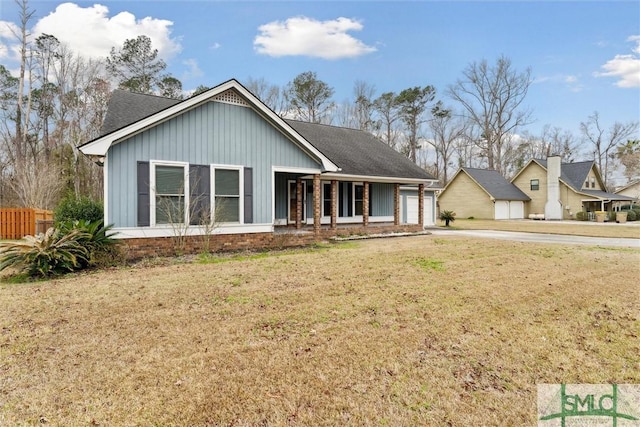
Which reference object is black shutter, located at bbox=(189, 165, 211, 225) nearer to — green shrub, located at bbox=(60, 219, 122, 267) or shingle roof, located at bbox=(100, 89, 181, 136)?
green shrub, located at bbox=(60, 219, 122, 267)

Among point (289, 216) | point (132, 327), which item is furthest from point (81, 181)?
point (132, 327)

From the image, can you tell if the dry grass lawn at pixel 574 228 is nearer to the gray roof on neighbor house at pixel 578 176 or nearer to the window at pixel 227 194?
the gray roof on neighbor house at pixel 578 176

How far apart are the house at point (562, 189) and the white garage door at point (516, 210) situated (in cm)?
120

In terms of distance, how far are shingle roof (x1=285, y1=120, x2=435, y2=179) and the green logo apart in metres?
11.7

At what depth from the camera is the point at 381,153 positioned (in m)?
18.6

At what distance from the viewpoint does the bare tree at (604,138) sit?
1848 inches

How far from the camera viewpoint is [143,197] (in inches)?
356

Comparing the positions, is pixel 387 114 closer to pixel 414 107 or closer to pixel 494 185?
pixel 414 107

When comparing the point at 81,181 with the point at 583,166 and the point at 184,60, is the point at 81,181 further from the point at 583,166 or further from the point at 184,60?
the point at 583,166

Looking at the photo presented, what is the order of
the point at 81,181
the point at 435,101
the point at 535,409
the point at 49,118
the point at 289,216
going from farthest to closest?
the point at 435,101 → the point at 49,118 → the point at 81,181 → the point at 289,216 → the point at 535,409

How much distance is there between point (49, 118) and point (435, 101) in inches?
1416

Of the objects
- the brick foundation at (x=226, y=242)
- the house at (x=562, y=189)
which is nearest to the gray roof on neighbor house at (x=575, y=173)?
the house at (x=562, y=189)

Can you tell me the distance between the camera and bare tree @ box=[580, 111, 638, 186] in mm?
46938

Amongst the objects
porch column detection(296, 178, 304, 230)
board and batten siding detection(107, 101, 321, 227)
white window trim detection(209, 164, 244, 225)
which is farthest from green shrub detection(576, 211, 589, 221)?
white window trim detection(209, 164, 244, 225)
